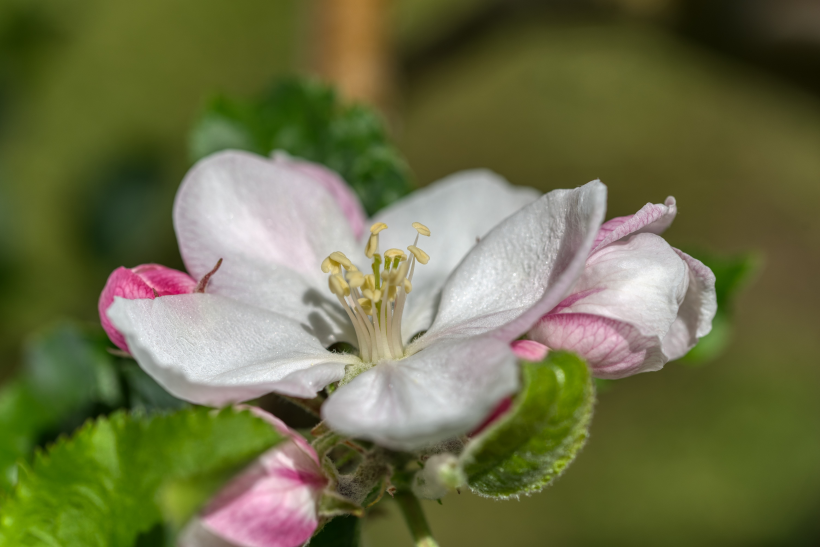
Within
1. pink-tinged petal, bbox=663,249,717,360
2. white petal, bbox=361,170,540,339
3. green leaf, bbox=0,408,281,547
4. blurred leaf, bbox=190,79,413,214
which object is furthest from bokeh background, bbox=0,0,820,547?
green leaf, bbox=0,408,281,547

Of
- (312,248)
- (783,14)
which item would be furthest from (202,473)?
(783,14)

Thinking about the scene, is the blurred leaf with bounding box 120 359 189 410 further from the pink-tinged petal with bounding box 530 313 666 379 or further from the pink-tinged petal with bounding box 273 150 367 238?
the pink-tinged petal with bounding box 530 313 666 379

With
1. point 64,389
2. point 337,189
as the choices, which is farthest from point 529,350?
point 64,389

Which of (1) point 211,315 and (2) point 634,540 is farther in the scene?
(2) point 634,540

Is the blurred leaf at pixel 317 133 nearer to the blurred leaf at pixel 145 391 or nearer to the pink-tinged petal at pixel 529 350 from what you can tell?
the blurred leaf at pixel 145 391

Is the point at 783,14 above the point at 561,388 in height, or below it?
above

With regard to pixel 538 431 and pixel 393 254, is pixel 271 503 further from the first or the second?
pixel 393 254

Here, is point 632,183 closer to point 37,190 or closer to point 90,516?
point 37,190
